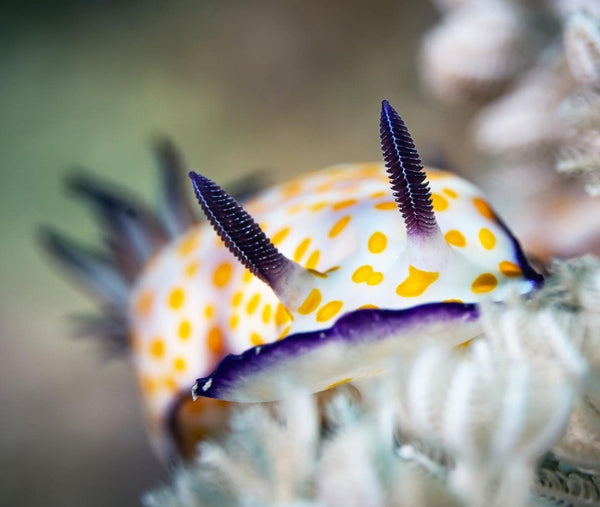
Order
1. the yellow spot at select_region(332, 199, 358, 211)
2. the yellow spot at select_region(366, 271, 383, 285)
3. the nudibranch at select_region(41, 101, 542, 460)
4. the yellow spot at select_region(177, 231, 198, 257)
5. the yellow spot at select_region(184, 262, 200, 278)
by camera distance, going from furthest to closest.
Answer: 1. the yellow spot at select_region(177, 231, 198, 257)
2. the yellow spot at select_region(184, 262, 200, 278)
3. the yellow spot at select_region(332, 199, 358, 211)
4. the yellow spot at select_region(366, 271, 383, 285)
5. the nudibranch at select_region(41, 101, 542, 460)

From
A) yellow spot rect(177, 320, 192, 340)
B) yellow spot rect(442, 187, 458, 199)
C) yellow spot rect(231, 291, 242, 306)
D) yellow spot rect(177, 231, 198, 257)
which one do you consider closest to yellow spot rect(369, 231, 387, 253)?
yellow spot rect(442, 187, 458, 199)

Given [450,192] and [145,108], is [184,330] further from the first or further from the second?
[145,108]

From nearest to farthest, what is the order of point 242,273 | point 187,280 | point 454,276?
point 454,276 → point 242,273 → point 187,280

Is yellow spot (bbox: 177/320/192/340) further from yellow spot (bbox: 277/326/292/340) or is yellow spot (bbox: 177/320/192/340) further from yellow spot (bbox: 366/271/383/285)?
yellow spot (bbox: 366/271/383/285)

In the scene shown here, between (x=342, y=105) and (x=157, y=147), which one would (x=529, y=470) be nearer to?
(x=157, y=147)

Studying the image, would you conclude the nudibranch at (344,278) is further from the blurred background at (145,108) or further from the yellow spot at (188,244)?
the blurred background at (145,108)

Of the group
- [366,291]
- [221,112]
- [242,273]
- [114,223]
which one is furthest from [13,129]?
[366,291]
